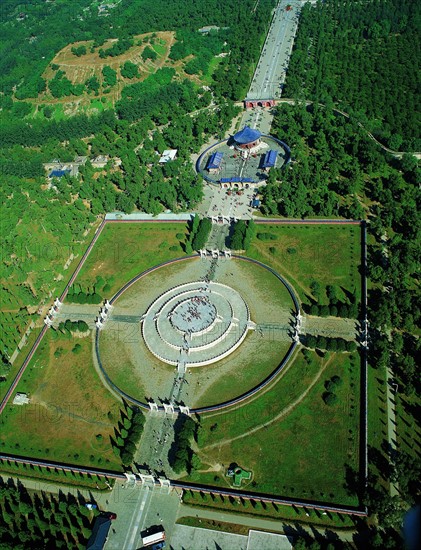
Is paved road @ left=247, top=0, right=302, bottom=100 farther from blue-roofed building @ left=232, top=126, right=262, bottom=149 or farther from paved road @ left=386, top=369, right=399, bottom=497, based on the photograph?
paved road @ left=386, top=369, right=399, bottom=497

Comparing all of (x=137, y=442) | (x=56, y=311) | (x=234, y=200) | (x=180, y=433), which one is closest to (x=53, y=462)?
(x=137, y=442)

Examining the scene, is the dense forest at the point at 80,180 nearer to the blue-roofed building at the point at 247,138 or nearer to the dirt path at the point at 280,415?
the blue-roofed building at the point at 247,138

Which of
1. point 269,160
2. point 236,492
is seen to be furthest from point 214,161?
point 236,492

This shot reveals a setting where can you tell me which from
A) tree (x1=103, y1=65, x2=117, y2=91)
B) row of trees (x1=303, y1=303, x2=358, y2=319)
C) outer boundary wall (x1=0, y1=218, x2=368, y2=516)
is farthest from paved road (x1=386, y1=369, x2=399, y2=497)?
tree (x1=103, y1=65, x2=117, y2=91)

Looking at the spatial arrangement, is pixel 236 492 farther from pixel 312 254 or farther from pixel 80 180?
pixel 80 180

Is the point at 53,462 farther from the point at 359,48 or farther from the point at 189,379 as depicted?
the point at 359,48

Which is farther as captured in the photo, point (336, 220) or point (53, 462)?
point (336, 220)
